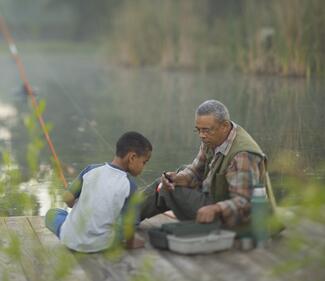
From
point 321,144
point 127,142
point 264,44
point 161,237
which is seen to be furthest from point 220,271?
point 264,44

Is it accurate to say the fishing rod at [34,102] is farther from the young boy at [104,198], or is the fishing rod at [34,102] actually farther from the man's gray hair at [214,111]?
the man's gray hair at [214,111]

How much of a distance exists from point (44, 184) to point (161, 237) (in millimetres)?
3031

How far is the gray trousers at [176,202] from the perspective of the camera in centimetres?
565

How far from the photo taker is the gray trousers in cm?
565

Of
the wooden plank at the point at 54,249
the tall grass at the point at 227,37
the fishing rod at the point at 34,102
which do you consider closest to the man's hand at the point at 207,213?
the wooden plank at the point at 54,249

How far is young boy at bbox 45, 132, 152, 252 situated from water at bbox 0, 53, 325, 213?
99cm

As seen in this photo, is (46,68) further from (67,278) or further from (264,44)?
(67,278)

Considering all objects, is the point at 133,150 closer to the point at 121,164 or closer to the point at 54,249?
the point at 121,164

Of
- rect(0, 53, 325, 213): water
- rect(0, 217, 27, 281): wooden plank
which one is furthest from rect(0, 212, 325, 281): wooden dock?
rect(0, 53, 325, 213): water

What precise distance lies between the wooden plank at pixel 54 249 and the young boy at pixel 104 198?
3.2 inches

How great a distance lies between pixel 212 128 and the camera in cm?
546

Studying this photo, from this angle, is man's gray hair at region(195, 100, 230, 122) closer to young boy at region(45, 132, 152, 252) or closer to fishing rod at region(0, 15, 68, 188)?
young boy at region(45, 132, 152, 252)

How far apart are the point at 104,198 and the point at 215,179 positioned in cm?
65

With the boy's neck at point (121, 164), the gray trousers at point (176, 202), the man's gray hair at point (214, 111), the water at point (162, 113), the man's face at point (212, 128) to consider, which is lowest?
the water at point (162, 113)
